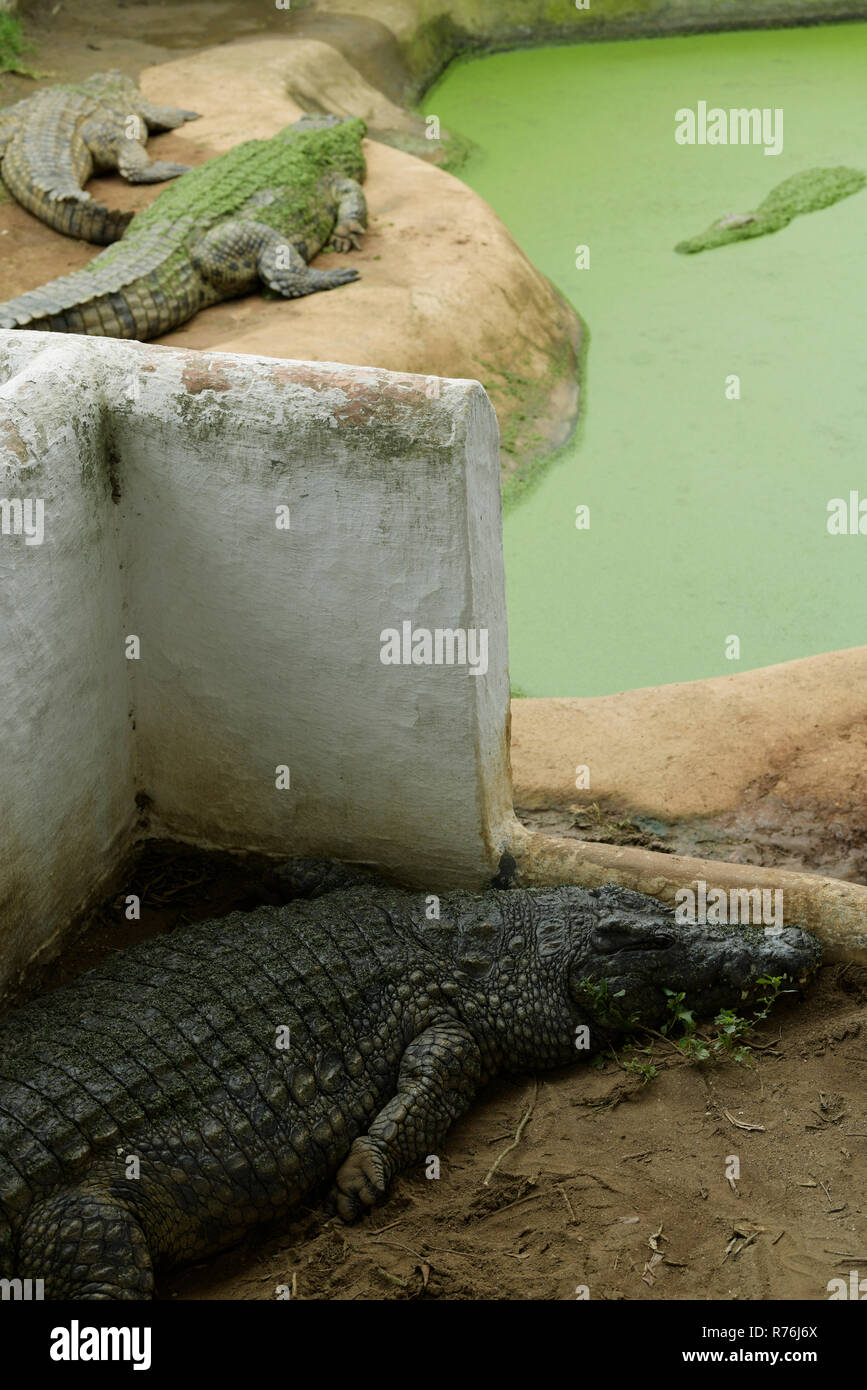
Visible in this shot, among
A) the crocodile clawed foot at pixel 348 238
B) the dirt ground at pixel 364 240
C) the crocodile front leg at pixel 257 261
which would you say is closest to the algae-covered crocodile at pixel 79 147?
the dirt ground at pixel 364 240

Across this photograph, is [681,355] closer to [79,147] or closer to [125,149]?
[125,149]

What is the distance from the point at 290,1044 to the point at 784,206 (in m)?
8.69

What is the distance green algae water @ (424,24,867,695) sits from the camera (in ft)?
21.7

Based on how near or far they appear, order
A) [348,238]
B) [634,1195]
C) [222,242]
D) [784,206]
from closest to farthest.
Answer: [634,1195] → [222,242] → [348,238] → [784,206]

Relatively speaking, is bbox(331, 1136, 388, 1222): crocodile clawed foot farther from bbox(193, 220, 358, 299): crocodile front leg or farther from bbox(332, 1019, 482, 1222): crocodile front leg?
bbox(193, 220, 358, 299): crocodile front leg

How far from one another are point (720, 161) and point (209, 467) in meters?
8.82

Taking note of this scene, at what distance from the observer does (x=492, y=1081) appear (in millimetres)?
3832

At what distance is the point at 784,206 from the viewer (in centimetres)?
1014

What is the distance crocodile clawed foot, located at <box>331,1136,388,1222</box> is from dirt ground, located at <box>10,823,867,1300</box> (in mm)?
48

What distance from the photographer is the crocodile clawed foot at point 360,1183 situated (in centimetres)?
343

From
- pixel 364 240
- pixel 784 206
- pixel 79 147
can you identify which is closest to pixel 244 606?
pixel 364 240

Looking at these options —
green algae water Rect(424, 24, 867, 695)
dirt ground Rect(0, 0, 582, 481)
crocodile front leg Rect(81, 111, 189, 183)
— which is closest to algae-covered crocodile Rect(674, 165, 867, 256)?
green algae water Rect(424, 24, 867, 695)

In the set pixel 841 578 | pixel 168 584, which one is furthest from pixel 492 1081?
pixel 841 578
